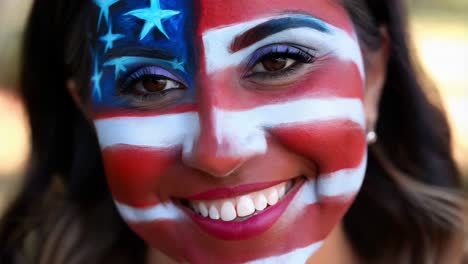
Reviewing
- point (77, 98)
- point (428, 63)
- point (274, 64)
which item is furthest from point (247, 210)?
point (428, 63)

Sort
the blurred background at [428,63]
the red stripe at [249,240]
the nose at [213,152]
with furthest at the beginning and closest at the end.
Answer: the blurred background at [428,63], the red stripe at [249,240], the nose at [213,152]

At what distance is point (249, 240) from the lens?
117cm

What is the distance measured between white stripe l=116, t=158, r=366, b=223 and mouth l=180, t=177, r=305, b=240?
0.9 inches

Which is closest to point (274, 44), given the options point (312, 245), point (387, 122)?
point (312, 245)

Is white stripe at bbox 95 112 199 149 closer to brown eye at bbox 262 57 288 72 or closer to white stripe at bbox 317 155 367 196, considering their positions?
brown eye at bbox 262 57 288 72

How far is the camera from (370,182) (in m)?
1.58

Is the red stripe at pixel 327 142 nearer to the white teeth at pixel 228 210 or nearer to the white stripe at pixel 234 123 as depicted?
the white stripe at pixel 234 123

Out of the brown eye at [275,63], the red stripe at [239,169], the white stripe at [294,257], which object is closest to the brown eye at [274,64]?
the brown eye at [275,63]

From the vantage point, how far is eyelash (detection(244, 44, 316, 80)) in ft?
3.68

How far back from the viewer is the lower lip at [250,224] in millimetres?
1159

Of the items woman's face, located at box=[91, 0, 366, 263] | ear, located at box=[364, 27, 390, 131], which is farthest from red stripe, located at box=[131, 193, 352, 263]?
ear, located at box=[364, 27, 390, 131]

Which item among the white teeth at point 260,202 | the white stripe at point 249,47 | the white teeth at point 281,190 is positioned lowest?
the white teeth at point 260,202

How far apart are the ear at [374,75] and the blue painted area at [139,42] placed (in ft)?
1.29

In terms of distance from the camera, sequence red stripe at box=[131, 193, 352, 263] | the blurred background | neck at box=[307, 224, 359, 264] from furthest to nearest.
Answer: the blurred background
neck at box=[307, 224, 359, 264]
red stripe at box=[131, 193, 352, 263]
